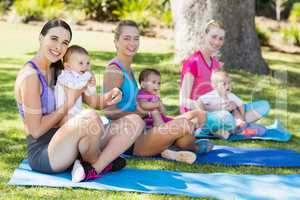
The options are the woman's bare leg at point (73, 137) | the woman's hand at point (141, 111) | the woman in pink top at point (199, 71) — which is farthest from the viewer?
the woman in pink top at point (199, 71)

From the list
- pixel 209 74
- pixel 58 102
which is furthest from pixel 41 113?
pixel 209 74

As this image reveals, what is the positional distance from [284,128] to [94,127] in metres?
2.96

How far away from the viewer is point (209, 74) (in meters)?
5.76

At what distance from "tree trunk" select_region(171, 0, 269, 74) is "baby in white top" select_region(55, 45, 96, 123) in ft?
15.3

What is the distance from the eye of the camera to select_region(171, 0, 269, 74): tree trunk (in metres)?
8.70

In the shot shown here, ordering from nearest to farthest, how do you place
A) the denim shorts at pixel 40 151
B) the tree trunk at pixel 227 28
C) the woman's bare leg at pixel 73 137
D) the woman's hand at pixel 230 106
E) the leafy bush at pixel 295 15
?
the woman's bare leg at pixel 73 137
the denim shorts at pixel 40 151
the woman's hand at pixel 230 106
the tree trunk at pixel 227 28
the leafy bush at pixel 295 15

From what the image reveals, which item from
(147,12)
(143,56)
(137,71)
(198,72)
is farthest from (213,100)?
(147,12)

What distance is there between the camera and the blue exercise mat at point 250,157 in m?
4.82

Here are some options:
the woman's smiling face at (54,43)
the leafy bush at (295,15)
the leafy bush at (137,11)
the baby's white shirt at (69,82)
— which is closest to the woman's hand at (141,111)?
the baby's white shirt at (69,82)

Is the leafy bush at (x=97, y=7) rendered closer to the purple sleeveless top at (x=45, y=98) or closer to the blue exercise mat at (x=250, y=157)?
the blue exercise mat at (x=250, y=157)

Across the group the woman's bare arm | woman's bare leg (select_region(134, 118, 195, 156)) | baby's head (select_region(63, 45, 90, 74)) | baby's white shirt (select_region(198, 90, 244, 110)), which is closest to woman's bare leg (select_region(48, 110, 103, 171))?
the woman's bare arm

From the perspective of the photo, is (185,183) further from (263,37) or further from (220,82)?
Answer: (263,37)

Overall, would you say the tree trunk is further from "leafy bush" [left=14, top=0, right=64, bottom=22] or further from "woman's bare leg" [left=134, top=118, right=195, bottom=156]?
"leafy bush" [left=14, top=0, right=64, bottom=22]

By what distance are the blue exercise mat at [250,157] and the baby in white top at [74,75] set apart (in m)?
0.86
